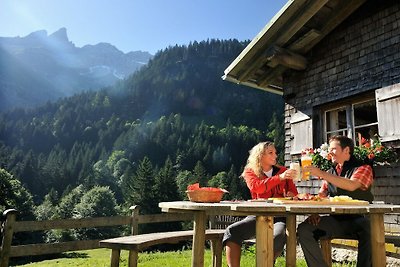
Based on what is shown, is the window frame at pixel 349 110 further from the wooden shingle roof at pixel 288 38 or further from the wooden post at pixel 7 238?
the wooden post at pixel 7 238

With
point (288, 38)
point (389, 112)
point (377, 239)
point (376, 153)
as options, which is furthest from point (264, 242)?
point (288, 38)

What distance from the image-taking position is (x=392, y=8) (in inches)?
241

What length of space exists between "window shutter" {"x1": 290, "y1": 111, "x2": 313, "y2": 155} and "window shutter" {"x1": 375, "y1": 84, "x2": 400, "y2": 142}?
148cm

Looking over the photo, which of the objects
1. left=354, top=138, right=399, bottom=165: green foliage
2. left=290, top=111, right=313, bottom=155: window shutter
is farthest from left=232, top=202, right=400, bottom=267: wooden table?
left=290, top=111, right=313, bottom=155: window shutter

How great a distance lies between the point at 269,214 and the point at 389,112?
173 inches

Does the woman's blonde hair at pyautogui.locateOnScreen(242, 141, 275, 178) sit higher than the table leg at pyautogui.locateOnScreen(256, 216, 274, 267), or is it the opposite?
the woman's blonde hair at pyautogui.locateOnScreen(242, 141, 275, 178)

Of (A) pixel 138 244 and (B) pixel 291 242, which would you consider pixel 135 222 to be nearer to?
(A) pixel 138 244

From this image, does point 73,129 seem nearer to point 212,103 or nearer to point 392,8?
point 212,103

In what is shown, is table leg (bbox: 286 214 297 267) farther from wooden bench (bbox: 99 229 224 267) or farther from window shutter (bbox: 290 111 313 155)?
window shutter (bbox: 290 111 313 155)

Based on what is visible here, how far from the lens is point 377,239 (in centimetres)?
277

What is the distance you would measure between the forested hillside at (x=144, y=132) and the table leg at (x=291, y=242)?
5336 centimetres

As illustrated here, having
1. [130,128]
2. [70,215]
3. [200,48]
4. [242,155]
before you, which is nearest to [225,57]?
[200,48]

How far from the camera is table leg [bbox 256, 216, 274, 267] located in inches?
99.0

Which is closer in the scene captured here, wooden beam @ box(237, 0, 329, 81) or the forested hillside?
wooden beam @ box(237, 0, 329, 81)
